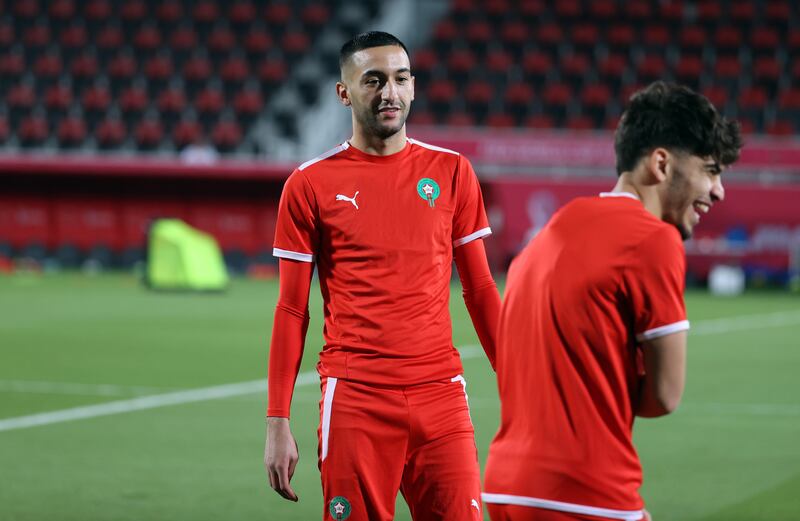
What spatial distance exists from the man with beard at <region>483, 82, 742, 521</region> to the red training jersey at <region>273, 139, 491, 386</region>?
123cm

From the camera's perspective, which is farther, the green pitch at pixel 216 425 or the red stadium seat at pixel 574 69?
the red stadium seat at pixel 574 69

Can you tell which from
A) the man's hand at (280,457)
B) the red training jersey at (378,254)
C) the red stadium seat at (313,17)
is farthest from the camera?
the red stadium seat at (313,17)

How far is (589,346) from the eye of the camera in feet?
9.61

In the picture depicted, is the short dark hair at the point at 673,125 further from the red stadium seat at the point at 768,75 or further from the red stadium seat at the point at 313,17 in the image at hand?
the red stadium seat at the point at 313,17

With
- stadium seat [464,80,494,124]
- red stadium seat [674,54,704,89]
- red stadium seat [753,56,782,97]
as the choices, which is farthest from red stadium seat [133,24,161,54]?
red stadium seat [753,56,782,97]

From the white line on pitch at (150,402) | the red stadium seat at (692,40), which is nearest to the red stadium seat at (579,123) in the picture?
the red stadium seat at (692,40)

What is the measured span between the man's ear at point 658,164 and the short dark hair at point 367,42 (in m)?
1.55

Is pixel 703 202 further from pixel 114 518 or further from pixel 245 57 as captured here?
pixel 245 57

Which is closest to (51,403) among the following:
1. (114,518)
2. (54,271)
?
(114,518)

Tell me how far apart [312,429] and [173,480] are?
1.92 meters

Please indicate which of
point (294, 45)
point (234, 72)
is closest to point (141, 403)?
point (234, 72)

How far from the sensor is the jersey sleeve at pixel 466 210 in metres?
4.53

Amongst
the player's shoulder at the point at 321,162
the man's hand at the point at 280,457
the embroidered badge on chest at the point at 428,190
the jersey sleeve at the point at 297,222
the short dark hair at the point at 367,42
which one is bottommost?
the man's hand at the point at 280,457

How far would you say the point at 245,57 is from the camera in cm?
3309
